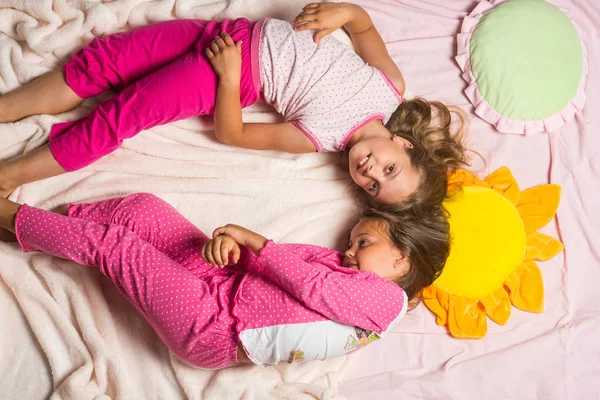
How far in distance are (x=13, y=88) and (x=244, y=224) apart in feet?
1.98

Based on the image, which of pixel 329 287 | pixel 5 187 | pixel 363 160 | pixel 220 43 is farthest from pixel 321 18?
pixel 5 187

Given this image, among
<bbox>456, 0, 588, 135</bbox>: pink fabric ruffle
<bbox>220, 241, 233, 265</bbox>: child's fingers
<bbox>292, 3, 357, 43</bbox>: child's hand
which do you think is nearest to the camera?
<bbox>220, 241, 233, 265</bbox>: child's fingers

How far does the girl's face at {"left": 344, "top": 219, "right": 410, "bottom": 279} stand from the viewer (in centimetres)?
133

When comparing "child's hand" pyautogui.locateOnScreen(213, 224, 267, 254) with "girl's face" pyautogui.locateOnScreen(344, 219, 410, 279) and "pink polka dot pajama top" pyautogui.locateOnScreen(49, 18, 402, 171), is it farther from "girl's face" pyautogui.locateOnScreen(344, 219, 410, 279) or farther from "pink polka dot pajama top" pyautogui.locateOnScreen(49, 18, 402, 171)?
"pink polka dot pajama top" pyautogui.locateOnScreen(49, 18, 402, 171)

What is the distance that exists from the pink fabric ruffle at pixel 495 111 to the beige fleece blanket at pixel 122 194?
389 millimetres

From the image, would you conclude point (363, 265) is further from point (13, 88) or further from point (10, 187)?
point (13, 88)

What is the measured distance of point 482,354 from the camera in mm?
1458

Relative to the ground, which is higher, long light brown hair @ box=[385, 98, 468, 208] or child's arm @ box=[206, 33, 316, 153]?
child's arm @ box=[206, 33, 316, 153]

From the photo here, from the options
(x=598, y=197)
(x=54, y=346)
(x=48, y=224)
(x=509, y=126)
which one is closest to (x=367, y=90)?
(x=509, y=126)

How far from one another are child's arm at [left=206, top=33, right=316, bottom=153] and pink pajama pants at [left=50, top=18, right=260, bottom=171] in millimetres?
32

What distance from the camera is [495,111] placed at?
1.62 m

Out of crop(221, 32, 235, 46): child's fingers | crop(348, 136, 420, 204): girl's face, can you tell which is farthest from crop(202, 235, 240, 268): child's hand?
crop(221, 32, 235, 46): child's fingers

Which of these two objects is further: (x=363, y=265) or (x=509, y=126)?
(x=509, y=126)

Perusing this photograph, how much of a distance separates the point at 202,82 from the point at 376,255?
1.75 feet
